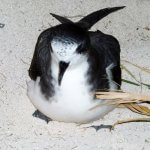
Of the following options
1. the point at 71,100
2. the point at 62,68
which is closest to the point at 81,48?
the point at 62,68

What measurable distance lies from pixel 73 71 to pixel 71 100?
176 millimetres

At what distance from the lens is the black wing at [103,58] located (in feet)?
8.77

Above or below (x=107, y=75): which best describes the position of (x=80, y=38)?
above

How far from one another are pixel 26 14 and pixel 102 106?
118 cm

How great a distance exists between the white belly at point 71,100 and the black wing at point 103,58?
0.08 meters

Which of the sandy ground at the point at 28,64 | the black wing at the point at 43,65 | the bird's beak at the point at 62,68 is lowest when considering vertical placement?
the sandy ground at the point at 28,64

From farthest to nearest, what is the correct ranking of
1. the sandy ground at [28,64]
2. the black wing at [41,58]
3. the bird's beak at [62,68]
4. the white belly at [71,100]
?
the sandy ground at [28,64], the black wing at [41,58], the white belly at [71,100], the bird's beak at [62,68]

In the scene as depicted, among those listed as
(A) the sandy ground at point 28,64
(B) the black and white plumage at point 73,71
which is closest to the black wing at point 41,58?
(B) the black and white plumage at point 73,71

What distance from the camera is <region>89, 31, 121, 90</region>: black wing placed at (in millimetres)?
2674


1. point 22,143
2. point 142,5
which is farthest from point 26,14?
point 22,143

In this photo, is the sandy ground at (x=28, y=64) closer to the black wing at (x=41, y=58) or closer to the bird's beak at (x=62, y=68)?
the black wing at (x=41, y=58)

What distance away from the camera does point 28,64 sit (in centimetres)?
337

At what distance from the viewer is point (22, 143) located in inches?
116

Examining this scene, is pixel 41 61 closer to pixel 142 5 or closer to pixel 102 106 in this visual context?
pixel 102 106
